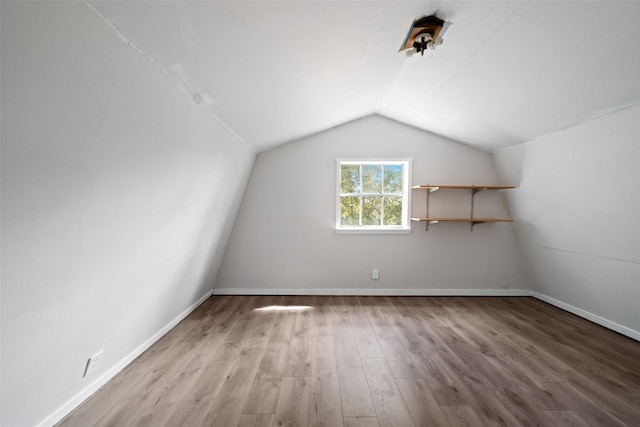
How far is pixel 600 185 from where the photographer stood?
82.4 inches

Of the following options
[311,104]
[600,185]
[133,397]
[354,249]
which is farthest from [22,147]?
[600,185]

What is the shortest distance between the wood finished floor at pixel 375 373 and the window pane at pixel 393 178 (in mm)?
1630

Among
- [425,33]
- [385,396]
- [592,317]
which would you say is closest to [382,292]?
[385,396]

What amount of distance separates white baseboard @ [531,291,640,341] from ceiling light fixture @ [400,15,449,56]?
127 inches

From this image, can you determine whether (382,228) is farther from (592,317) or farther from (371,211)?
(592,317)

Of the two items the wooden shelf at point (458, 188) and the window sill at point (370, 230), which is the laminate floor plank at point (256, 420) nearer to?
the window sill at point (370, 230)

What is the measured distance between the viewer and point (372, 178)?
3.48m

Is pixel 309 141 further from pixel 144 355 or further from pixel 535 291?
pixel 535 291

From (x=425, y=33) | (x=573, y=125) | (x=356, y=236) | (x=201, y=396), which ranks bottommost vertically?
(x=201, y=396)

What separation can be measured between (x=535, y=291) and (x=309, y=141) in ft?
12.1

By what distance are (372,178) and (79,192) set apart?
303 centimetres

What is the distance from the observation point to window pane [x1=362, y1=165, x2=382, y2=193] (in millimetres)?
3467

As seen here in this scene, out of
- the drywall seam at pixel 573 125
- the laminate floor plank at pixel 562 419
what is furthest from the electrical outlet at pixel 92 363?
the drywall seam at pixel 573 125

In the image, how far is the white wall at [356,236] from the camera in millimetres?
3336
